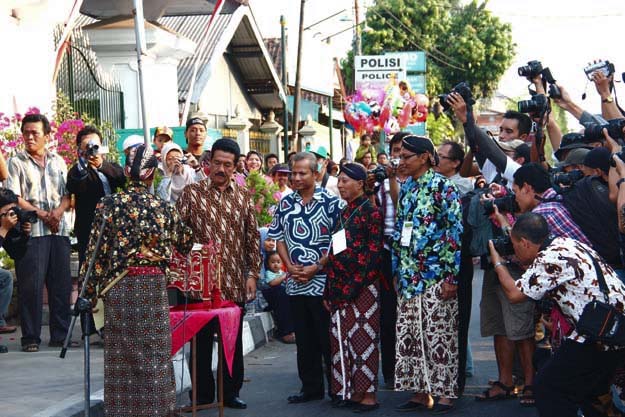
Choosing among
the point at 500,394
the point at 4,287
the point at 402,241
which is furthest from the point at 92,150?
the point at 500,394

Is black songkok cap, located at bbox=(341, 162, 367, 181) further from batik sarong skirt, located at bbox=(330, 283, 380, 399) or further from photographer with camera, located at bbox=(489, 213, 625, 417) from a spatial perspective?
photographer with camera, located at bbox=(489, 213, 625, 417)

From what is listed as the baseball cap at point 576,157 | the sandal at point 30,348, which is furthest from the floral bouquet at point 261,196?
the baseball cap at point 576,157

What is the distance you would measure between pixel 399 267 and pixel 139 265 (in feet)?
7.37

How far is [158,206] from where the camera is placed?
720 cm

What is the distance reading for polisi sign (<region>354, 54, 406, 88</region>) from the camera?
2747 cm

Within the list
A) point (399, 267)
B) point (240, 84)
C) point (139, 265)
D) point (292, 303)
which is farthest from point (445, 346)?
point (240, 84)

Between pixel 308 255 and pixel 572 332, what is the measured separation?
116 inches

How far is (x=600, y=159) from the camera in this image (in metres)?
6.98

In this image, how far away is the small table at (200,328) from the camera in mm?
7582

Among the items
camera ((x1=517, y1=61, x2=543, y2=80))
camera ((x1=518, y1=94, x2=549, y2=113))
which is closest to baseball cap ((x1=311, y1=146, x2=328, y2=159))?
camera ((x1=517, y1=61, x2=543, y2=80))

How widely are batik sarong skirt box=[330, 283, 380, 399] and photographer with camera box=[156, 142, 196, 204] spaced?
2.03 meters

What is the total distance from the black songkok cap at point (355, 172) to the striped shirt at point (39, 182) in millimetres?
3159

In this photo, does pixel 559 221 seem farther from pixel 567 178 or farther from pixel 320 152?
pixel 320 152

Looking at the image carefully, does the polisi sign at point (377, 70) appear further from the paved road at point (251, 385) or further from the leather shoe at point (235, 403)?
the leather shoe at point (235, 403)
